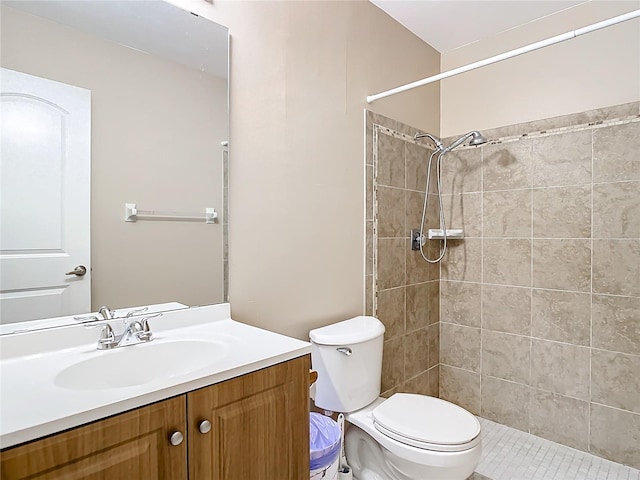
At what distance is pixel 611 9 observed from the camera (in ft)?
6.72

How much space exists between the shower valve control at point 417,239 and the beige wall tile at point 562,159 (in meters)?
0.72

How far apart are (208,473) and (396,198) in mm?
1741

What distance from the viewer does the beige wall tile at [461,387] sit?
253cm

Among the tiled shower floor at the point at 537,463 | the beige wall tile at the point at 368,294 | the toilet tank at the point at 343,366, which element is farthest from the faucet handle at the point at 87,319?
the tiled shower floor at the point at 537,463

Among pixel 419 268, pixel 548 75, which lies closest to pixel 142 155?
pixel 419 268

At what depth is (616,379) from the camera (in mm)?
2027

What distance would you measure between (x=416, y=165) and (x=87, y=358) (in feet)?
6.70

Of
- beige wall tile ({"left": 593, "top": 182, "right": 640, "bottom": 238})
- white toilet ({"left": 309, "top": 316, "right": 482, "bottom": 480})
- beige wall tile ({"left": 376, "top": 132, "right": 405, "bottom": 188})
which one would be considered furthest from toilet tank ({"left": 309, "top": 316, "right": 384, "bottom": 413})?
beige wall tile ({"left": 593, "top": 182, "right": 640, "bottom": 238})

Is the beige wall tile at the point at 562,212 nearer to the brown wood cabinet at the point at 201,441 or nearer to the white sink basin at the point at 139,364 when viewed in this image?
the brown wood cabinet at the point at 201,441

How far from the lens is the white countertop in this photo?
0.71 meters

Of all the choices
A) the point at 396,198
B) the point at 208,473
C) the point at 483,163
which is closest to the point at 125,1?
the point at 208,473

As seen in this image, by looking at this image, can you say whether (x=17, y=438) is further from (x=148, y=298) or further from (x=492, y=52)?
(x=492, y=52)

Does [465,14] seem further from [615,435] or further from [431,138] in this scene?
[615,435]

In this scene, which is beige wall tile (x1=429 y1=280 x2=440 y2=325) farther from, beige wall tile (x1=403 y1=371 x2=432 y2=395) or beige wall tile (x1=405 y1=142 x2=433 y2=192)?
beige wall tile (x1=405 y1=142 x2=433 y2=192)
